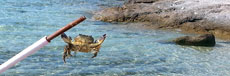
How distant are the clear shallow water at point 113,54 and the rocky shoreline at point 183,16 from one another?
1064mm

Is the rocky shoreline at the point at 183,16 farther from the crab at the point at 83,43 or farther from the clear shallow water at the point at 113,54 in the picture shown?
the crab at the point at 83,43

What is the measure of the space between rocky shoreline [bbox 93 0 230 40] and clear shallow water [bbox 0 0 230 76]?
1.06m

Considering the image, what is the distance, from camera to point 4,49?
10.8 meters

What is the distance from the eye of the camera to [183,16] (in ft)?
52.9

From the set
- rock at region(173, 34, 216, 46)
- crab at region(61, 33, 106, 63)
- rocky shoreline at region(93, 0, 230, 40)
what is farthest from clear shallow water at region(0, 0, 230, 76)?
crab at region(61, 33, 106, 63)

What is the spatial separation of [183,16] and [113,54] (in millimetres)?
6071

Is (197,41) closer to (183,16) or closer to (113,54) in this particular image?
(113,54)

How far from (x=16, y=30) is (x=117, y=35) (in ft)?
10.6

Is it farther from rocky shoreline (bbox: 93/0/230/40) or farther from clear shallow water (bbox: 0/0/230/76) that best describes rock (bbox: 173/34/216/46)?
rocky shoreline (bbox: 93/0/230/40)

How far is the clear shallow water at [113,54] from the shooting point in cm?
922

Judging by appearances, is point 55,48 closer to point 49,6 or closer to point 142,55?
point 142,55

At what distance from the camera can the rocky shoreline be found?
595 inches

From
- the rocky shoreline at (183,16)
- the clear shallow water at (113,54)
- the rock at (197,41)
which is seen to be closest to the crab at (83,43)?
the clear shallow water at (113,54)

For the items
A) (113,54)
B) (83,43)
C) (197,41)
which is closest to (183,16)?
(197,41)
